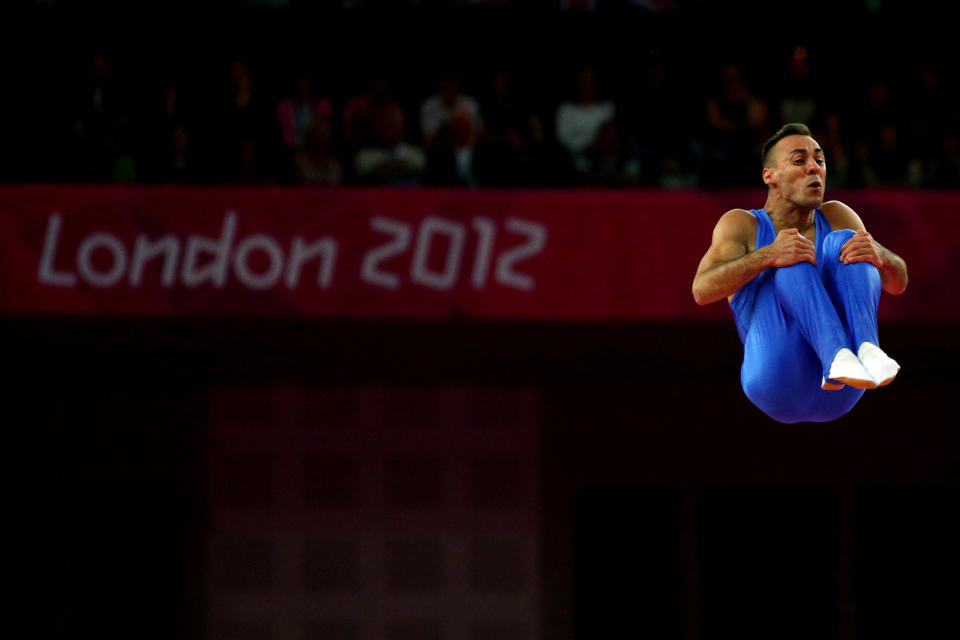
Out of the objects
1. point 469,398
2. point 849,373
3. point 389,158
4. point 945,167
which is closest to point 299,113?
point 389,158

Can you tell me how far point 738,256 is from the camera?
523 centimetres

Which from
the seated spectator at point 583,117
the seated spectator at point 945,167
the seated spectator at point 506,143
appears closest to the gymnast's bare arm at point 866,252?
the seated spectator at point 506,143

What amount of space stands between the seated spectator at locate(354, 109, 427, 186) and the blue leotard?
4463 mm

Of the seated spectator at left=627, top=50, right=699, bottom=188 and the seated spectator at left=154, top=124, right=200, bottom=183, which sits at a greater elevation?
the seated spectator at left=627, top=50, right=699, bottom=188

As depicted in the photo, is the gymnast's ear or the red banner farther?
the red banner

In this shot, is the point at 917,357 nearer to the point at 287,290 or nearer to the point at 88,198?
the point at 287,290

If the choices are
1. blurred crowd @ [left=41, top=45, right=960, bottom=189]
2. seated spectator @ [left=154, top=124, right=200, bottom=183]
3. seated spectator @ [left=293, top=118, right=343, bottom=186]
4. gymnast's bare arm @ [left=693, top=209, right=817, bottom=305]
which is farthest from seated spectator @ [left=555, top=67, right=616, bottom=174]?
gymnast's bare arm @ [left=693, top=209, right=817, bottom=305]

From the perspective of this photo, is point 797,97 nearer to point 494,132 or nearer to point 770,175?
point 494,132

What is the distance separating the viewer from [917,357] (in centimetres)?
1021

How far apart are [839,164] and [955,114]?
1178 millimetres

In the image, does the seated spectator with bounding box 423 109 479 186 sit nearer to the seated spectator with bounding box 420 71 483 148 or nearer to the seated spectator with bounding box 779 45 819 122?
the seated spectator with bounding box 420 71 483 148

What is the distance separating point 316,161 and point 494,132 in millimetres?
1225

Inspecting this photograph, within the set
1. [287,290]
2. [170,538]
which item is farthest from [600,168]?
[170,538]

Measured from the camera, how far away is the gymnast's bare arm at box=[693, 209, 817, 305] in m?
5.07
